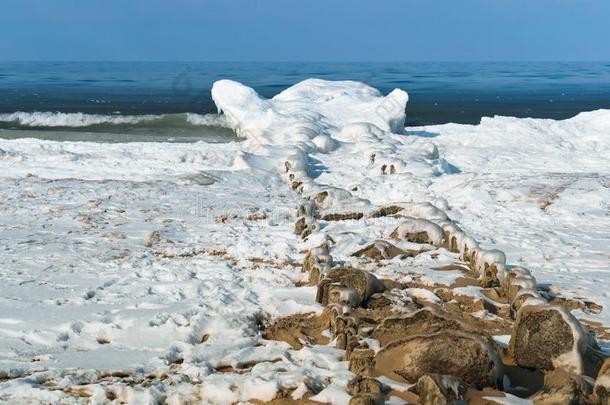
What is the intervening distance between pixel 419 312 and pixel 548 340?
97 cm

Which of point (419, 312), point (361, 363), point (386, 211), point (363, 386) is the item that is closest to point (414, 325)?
point (419, 312)

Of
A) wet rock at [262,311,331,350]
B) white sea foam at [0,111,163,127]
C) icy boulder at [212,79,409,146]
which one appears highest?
icy boulder at [212,79,409,146]

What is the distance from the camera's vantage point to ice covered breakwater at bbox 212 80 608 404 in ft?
14.3

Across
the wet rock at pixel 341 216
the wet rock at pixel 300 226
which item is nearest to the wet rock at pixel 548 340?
the wet rock at pixel 300 226

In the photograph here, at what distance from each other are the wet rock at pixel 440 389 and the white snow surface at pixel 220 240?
66 centimetres

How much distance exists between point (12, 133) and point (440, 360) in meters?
20.7

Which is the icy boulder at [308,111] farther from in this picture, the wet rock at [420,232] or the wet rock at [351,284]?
the wet rock at [351,284]

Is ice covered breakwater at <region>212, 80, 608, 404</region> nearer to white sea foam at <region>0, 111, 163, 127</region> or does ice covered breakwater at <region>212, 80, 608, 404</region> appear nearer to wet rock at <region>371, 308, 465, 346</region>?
wet rock at <region>371, 308, 465, 346</region>

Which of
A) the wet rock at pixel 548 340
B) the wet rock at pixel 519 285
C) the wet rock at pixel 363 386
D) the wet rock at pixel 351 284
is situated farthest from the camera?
the wet rock at pixel 519 285

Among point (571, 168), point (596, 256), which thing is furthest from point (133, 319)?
point (571, 168)

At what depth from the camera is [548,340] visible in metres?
4.78

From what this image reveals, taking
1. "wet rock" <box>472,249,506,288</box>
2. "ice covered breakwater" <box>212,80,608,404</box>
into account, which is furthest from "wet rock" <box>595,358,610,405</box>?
"wet rock" <box>472,249,506,288</box>

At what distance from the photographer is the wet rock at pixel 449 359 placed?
14.3ft

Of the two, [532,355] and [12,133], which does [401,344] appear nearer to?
[532,355]
